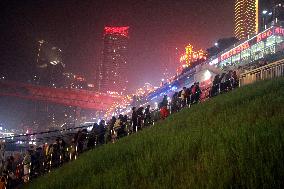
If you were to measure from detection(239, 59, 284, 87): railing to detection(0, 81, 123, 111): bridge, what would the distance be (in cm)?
9227

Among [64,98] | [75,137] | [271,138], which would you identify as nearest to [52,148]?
[75,137]

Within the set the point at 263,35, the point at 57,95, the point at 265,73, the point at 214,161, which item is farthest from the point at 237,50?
the point at 57,95

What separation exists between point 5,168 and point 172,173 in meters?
14.0

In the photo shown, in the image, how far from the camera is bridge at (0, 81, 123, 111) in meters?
106

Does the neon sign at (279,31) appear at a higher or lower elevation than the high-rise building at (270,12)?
lower

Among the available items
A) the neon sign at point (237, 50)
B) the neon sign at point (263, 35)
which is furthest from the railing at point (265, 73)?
the neon sign at point (237, 50)

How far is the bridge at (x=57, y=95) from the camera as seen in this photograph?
4171 inches

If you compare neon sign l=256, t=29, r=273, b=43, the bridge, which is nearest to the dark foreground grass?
neon sign l=256, t=29, r=273, b=43

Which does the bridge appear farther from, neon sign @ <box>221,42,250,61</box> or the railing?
the railing

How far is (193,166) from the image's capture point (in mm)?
6371

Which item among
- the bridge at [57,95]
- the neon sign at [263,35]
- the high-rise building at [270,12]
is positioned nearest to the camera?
the neon sign at [263,35]

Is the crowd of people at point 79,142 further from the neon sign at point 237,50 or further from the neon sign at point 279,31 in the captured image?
the neon sign at point 237,50

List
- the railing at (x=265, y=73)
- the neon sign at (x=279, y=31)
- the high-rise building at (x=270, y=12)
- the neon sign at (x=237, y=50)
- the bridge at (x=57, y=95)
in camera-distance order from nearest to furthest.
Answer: the railing at (x=265, y=73) < the neon sign at (x=279, y=31) < the neon sign at (x=237, y=50) < the high-rise building at (x=270, y=12) < the bridge at (x=57, y=95)

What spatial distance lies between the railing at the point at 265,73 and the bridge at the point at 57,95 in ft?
303
